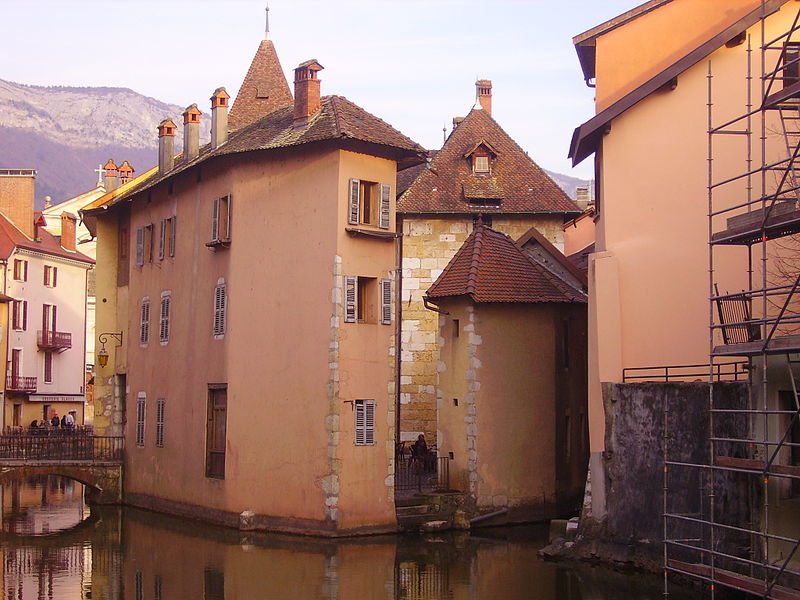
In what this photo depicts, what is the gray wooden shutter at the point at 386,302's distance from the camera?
3152cm

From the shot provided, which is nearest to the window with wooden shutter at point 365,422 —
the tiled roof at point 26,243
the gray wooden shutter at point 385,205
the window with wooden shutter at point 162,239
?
the gray wooden shutter at point 385,205

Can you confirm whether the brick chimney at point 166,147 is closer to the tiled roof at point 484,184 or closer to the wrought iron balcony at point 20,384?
the tiled roof at point 484,184

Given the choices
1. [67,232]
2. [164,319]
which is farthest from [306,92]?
[67,232]

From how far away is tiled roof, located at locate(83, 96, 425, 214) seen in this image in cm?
3073

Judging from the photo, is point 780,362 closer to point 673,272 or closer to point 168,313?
point 673,272

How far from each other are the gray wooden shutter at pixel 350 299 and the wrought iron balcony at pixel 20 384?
3571cm

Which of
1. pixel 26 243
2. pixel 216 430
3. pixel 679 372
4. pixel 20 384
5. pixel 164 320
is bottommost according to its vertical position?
pixel 216 430

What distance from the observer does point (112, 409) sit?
137 feet

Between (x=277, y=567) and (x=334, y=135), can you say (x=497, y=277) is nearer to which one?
(x=334, y=135)

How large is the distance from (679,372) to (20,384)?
145ft

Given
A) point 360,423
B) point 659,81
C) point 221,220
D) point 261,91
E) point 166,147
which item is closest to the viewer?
point 659,81

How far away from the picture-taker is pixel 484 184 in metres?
45.0

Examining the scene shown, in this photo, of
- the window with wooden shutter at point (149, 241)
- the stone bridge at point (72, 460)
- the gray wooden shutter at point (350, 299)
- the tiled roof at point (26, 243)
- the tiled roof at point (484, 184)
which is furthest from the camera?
the tiled roof at point (26, 243)

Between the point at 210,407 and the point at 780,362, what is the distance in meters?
17.8
